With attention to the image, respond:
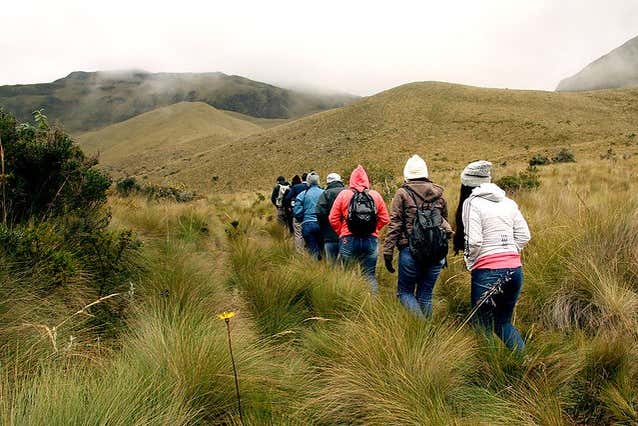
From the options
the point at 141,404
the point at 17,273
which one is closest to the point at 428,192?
the point at 141,404

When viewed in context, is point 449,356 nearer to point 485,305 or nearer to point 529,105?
point 485,305

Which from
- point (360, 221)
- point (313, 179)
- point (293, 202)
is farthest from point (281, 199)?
point (360, 221)

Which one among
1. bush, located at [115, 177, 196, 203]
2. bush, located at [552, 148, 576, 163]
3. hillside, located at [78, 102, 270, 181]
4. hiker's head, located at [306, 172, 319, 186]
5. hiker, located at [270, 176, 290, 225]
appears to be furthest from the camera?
hillside, located at [78, 102, 270, 181]

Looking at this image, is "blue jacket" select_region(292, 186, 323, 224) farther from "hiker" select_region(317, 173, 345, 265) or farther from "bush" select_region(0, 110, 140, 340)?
"bush" select_region(0, 110, 140, 340)

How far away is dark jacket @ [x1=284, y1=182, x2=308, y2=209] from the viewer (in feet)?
25.7

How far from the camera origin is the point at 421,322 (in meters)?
2.92

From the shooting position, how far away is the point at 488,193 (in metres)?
3.25

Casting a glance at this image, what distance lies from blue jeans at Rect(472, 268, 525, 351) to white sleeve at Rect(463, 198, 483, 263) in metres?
0.17

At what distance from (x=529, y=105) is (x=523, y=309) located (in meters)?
62.4

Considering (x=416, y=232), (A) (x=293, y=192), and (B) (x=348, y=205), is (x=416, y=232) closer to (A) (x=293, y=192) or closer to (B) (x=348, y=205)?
(B) (x=348, y=205)

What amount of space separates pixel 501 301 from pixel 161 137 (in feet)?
432

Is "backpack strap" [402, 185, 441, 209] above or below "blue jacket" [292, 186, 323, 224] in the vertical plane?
above

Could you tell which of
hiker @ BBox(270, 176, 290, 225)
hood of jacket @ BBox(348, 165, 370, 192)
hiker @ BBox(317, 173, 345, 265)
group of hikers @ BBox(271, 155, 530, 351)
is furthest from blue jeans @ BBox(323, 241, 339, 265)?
hiker @ BBox(270, 176, 290, 225)

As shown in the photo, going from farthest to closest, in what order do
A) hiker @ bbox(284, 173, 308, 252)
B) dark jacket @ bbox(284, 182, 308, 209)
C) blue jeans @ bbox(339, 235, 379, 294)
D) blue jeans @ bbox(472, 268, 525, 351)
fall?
dark jacket @ bbox(284, 182, 308, 209), hiker @ bbox(284, 173, 308, 252), blue jeans @ bbox(339, 235, 379, 294), blue jeans @ bbox(472, 268, 525, 351)
